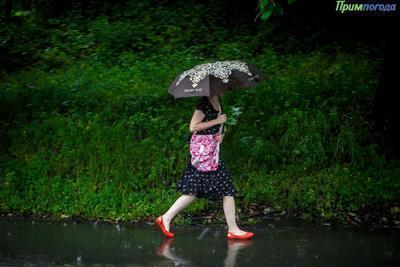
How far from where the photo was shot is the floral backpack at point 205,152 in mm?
6984

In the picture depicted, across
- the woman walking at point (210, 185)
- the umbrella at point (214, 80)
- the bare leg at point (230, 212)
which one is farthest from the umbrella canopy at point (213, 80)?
the bare leg at point (230, 212)

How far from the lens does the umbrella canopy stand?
21.6 ft

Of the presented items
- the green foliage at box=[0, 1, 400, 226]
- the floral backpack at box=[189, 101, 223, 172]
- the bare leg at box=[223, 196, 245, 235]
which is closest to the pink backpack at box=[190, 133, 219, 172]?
the floral backpack at box=[189, 101, 223, 172]

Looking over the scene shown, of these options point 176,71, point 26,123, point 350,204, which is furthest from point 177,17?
point 350,204

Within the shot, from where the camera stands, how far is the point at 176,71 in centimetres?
1142

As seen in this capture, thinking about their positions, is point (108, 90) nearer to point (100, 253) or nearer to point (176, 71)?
point (176, 71)

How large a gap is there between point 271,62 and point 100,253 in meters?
6.35

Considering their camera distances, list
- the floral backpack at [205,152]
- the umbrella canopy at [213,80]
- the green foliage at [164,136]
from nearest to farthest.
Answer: the umbrella canopy at [213,80]
the floral backpack at [205,152]
the green foliage at [164,136]

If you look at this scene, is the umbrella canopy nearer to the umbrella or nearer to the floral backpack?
the umbrella

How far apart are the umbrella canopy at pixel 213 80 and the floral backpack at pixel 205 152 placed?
578 millimetres

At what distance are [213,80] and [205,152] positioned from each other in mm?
832

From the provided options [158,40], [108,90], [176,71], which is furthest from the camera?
[158,40]

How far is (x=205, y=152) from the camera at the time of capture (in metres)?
6.99

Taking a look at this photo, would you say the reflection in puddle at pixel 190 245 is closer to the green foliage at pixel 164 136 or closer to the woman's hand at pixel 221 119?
the green foliage at pixel 164 136
